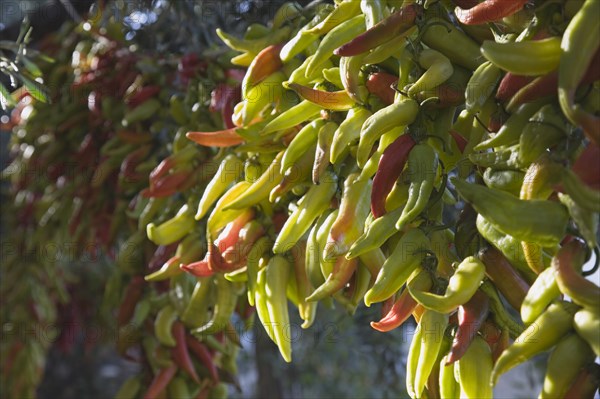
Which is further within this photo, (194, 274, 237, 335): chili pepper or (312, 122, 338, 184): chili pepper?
(194, 274, 237, 335): chili pepper

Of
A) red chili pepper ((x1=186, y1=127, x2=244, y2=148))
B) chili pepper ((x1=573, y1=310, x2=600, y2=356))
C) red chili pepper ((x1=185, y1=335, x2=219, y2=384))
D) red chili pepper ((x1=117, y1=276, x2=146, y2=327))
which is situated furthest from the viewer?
red chili pepper ((x1=117, y1=276, x2=146, y2=327))

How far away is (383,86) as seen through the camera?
2.24 feet

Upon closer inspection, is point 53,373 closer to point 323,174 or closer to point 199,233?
point 199,233

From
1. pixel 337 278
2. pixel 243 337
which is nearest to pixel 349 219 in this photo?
pixel 337 278

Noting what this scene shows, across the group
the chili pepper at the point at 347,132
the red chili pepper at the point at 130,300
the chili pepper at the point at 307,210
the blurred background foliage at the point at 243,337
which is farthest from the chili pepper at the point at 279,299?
the red chili pepper at the point at 130,300

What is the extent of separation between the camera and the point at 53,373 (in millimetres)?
2781

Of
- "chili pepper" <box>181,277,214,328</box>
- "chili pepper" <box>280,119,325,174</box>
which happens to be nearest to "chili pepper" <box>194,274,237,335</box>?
"chili pepper" <box>181,277,214,328</box>

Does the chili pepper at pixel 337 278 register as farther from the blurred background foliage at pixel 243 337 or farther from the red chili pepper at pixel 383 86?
the blurred background foliage at pixel 243 337

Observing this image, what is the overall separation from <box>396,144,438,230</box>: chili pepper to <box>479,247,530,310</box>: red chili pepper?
0.18 feet

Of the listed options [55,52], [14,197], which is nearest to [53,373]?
[14,197]

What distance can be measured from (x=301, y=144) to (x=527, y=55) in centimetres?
26

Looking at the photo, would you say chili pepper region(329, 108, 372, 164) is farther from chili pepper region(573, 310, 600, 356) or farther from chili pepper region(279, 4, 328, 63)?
chili pepper region(573, 310, 600, 356)

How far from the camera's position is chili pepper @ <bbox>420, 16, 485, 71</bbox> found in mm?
641

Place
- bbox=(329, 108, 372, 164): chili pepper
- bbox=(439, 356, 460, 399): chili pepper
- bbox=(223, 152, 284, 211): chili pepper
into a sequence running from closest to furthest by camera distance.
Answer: bbox=(439, 356, 460, 399): chili pepper < bbox=(329, 108, 372, 164): chili pepper < bbox=(223, 152, 284, 211): chili pepper
